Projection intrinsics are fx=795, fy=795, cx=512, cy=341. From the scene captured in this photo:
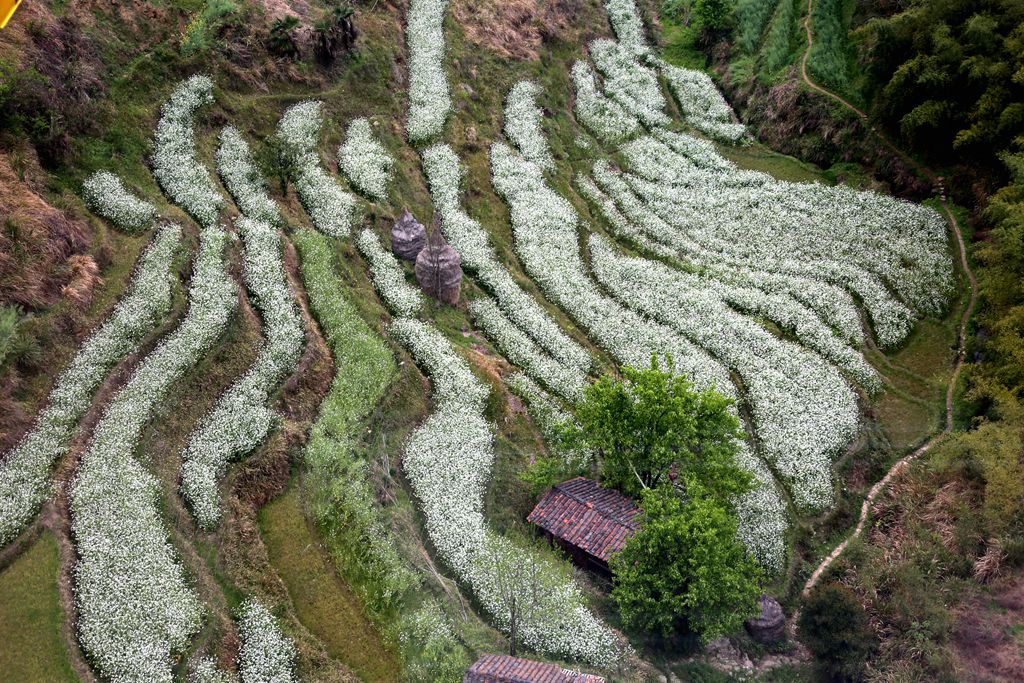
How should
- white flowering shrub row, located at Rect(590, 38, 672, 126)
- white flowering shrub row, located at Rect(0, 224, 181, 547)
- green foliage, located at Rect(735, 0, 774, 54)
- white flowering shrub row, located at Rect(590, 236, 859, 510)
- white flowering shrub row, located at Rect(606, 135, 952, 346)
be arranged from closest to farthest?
white flowering shrub row, located at Rect(0, 224, 181, 547)
white flowering shrub row, located at Rect(590, 236, 859, 510)
white flowering shrub row, located at Rect(606, 135, 952, 346)
white flowering shrub row, located at Rect(590, 38, 672, 126)
green foliage, located at Rect(735, 0, 774, 54)

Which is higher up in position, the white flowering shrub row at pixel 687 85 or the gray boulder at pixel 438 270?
the white flowering shrub row at pixel 687 85

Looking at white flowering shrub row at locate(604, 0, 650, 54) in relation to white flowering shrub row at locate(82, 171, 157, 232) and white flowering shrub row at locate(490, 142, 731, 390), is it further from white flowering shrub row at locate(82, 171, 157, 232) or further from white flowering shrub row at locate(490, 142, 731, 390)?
white flowering shrub row at locate(82, 171, 157, 232)

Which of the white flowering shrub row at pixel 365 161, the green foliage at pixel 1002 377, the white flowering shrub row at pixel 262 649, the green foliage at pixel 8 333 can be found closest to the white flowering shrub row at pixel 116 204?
the green foliage at pixel 8 333

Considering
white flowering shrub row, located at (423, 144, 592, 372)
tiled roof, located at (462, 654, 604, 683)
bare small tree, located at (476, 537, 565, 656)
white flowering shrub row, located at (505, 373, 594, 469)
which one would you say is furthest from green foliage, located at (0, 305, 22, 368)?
white flowering shrub row, located at (423, 144, 592, 372)

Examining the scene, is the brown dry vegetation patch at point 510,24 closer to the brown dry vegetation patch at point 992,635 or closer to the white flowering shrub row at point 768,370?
the white flowering shrub row at point 768,370

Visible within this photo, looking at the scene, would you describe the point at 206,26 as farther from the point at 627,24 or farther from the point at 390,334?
the point at 627,24

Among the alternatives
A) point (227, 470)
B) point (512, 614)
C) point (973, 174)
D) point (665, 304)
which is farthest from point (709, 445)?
point (973, 174)

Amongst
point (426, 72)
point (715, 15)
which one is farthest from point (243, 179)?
point (715, 15)

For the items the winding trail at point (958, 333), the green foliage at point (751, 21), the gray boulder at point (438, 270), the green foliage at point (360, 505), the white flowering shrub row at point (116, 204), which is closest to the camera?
the green foliage at point (360, 505)
